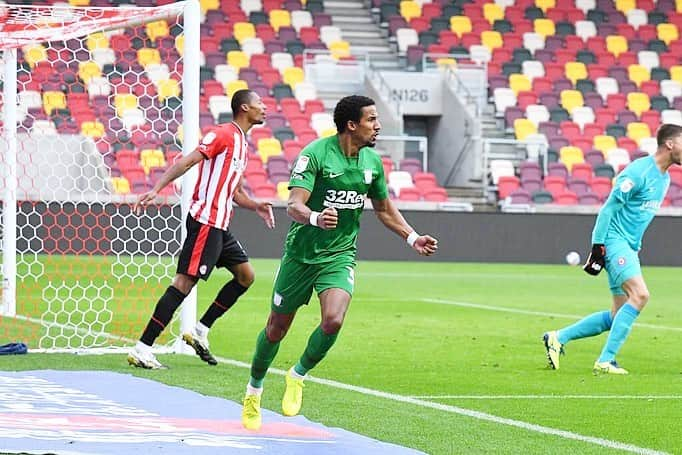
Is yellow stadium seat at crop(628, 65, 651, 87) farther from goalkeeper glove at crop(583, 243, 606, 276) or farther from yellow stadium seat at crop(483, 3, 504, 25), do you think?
goalkeeper glove at crop(583, 243, 606, 276)

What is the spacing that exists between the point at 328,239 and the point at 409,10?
30013 millimetres

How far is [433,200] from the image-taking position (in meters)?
30.2

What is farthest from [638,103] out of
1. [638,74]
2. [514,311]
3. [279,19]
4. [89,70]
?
[514,311]

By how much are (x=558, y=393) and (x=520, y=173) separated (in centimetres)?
Result: 2294

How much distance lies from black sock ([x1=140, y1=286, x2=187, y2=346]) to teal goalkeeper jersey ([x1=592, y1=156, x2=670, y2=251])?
124 inches

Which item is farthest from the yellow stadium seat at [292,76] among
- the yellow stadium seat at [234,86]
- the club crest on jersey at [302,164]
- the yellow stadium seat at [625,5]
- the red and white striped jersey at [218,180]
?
the club crest on jersey at [302,164]

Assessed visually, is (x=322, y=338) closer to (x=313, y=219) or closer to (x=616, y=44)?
(x=313, y=219)

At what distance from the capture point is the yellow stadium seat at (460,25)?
3646 cm

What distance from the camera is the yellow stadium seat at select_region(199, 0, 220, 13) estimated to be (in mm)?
34562

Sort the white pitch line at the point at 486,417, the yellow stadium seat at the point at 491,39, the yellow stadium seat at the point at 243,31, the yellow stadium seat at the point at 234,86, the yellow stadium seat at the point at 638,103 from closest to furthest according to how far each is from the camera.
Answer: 1. the white pitch line at the point at 486,417
2. the yellow stadium seat at the point at 234,86
3. the yellow stadium seat at the point at 243,31
4. the yellow stadium seat at the point at 638,103
5. the yellow stadium seat at the point at 491,39

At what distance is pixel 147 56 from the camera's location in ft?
101

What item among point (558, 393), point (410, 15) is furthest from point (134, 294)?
point (410, 15)

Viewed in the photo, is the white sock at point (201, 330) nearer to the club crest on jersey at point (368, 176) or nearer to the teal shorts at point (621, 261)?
the teal shorts at point (621, 261)

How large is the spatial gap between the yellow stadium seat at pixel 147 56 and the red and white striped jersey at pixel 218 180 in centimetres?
2042
